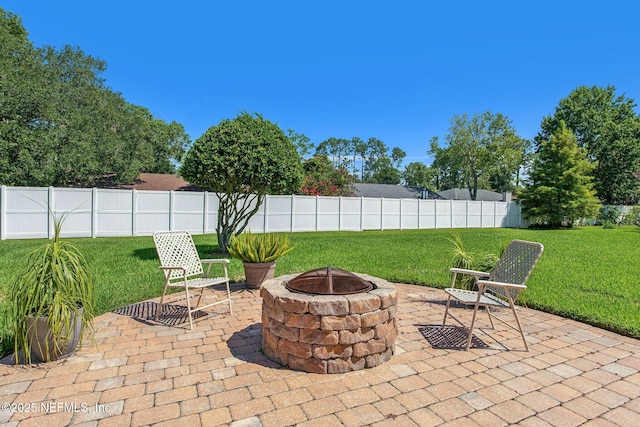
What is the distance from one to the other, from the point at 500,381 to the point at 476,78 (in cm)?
1808

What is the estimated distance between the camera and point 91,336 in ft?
10.2

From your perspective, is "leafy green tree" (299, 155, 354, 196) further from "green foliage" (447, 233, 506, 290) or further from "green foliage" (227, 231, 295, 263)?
"green foliage" (447, 233, 506, 290)

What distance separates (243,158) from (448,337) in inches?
218

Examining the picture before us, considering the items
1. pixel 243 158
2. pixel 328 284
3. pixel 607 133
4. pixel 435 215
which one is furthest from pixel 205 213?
pixel 607 133

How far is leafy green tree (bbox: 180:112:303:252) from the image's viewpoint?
24.0 ft

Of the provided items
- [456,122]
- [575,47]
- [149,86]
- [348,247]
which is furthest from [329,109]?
[348,247]

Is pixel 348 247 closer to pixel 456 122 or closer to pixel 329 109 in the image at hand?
pixel 329 109

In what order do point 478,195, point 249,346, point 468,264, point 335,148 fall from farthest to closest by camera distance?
1. point 335,148
2. point 478,195
3. point 468,264
4. point 249,346

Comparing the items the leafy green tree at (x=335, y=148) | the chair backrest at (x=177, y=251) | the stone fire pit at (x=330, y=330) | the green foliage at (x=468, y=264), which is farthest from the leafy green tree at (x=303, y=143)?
the leafy green tree at (x=335, y=148)

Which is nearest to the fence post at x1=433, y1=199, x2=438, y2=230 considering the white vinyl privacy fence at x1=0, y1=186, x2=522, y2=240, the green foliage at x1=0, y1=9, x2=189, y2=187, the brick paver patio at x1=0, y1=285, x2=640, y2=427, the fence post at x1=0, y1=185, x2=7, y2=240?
the white vinyl privacy fence at x1=0, y1=186, x2=522, y2=240

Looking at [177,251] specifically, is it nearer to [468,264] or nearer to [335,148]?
[468,264]

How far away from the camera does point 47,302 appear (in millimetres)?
2732

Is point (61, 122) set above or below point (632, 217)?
above

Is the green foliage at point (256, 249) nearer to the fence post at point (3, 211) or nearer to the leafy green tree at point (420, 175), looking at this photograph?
the fence post at point (3, 211)
